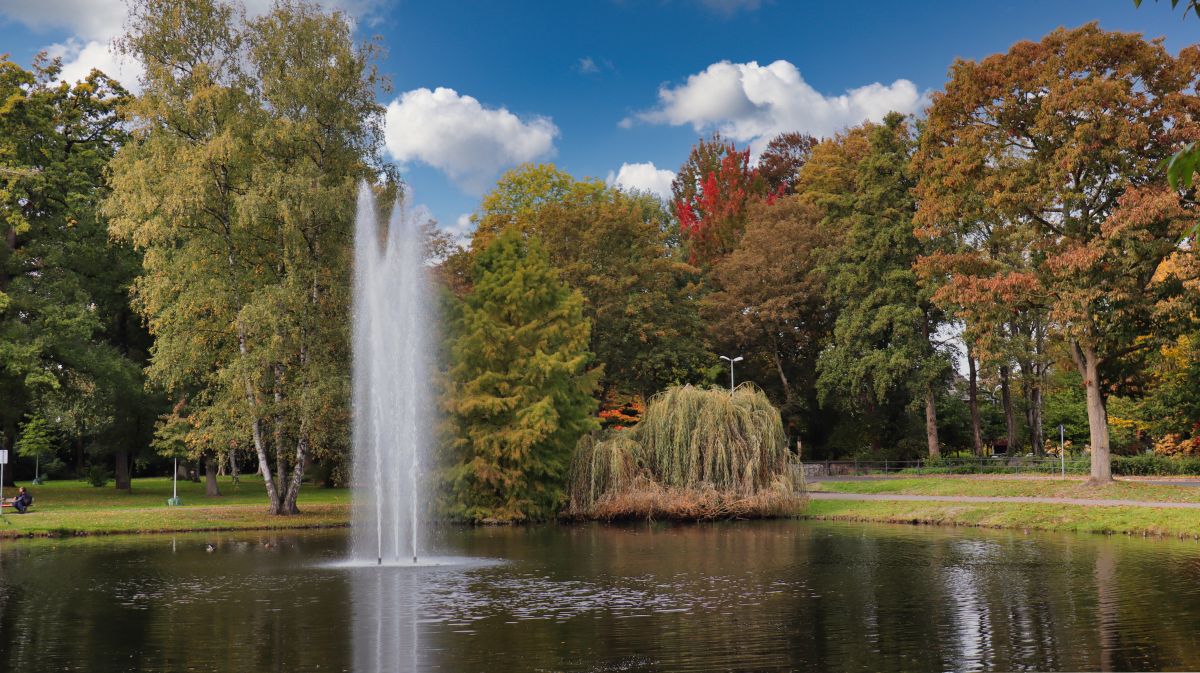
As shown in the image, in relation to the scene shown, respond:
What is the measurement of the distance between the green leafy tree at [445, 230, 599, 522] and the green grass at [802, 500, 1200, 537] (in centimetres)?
1110

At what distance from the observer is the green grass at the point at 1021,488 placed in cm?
3844

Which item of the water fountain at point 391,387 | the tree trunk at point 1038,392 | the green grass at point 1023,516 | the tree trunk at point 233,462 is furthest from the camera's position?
the tree trunk at point 1038,392

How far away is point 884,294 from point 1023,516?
26483 mm

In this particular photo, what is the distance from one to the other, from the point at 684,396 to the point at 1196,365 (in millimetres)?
24752

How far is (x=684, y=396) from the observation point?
142ft

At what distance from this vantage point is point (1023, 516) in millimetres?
36406

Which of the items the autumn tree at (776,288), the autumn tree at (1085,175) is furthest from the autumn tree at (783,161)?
the autumn tree at (1085,175)

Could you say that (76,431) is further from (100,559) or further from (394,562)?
(394,562)

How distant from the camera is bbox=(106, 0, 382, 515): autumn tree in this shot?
40.8 m

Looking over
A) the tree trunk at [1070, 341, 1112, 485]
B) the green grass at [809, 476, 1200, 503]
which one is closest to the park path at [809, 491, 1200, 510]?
the green grass at [809, 476, 1200, 503]

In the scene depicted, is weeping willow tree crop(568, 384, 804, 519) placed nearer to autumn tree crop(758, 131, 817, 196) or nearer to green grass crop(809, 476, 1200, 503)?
green grass crop(809, 476, 1200, 503)

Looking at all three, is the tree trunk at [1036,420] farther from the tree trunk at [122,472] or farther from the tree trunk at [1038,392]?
the tree trunk at [122,472]

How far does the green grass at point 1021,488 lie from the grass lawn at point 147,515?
24.6 m

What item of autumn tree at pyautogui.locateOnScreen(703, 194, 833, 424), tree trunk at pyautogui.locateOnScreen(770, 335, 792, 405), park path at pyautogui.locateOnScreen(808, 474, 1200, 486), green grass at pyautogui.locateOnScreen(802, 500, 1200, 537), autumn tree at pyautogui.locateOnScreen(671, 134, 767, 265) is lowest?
green grass at pyautogui.locateOnScreen(802, 500, 1200, 537)
